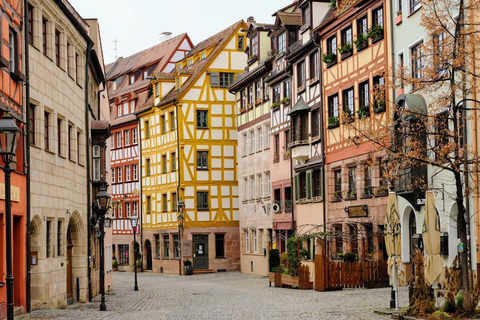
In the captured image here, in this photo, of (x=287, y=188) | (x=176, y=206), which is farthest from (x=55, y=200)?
(x=176, y=206)

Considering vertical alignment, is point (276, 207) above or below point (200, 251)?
above

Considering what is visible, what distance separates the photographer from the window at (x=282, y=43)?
47.1 meters

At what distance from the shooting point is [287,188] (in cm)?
4759

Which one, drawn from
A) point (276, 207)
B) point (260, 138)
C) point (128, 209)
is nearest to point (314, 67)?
point (276, 207)

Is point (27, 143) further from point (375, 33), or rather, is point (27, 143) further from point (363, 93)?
point (363, 93)

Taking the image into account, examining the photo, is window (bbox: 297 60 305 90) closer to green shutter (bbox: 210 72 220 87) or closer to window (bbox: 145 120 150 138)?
green shutter (bbox: 210 72 220 87)

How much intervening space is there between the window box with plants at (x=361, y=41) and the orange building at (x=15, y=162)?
51.5ft

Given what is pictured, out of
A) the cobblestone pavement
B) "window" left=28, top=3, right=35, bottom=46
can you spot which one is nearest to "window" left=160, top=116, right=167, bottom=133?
the cobblestone pavement

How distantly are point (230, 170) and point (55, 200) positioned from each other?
34134 mm

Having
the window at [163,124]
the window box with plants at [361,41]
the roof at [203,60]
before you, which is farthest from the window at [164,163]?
the window box with plants at [361,41]

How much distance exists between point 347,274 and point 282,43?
18693 mm

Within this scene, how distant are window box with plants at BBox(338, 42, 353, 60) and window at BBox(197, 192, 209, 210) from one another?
2436 centimetres

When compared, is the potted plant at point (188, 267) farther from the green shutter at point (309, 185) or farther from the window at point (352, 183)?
the window at point (352, 183)

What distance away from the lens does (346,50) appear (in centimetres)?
3719
